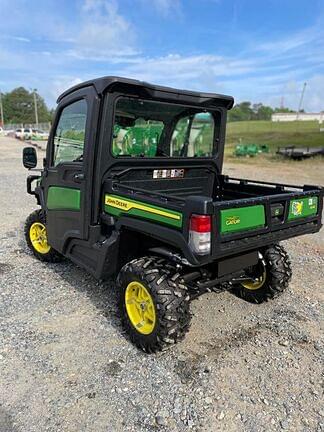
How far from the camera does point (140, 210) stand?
3191 millimetres

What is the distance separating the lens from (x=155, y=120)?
4.05 m

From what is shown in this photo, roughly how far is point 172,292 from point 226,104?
2.29 m

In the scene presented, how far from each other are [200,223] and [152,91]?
156cm

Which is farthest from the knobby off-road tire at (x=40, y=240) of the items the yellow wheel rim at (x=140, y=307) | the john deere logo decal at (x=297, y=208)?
the john deere logo decal at (x=297, y=208)

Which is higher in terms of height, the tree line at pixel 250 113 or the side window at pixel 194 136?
the tree line at pixel 250 113

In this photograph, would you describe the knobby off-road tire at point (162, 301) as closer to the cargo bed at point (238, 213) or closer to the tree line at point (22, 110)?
the cargo bed at point (238, 213)

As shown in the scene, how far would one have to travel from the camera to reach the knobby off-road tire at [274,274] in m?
3.94

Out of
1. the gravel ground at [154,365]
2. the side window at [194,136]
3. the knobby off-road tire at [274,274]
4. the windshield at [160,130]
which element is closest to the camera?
the gravel ground at [154,365]

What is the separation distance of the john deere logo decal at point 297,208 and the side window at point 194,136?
132cm

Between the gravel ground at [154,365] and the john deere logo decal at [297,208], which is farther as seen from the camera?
the john deere logo decal at [297,208]

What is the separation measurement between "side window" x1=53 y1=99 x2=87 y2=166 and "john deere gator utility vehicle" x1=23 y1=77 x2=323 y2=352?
0.04ft

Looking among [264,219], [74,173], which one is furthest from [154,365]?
[74,173]

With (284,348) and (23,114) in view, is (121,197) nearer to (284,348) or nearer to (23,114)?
(284,348)

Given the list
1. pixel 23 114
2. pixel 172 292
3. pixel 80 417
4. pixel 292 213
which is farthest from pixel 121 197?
pixel 23 114
